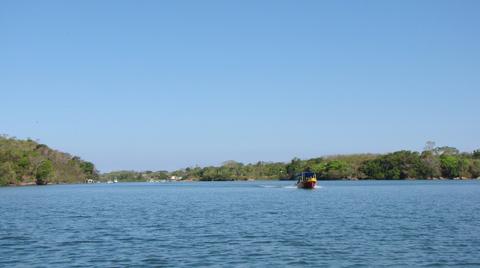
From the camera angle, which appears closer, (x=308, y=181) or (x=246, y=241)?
(x=246, y=241)

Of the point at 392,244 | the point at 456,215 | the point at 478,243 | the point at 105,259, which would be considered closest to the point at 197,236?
the point at 105,259

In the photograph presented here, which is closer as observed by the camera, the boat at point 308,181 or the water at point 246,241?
A: the water at point 246,241

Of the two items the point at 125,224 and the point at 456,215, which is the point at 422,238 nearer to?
the point at 456,215

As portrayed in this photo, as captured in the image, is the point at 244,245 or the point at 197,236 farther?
the point at 197,236

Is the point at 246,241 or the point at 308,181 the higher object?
the point at 308,181

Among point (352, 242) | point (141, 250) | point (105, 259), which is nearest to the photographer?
point (105, 259)

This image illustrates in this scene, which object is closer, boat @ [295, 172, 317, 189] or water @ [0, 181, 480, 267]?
water @ [0, 181, 480, 267]

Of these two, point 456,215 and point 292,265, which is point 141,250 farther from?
point 456,215

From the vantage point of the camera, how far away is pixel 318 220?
2044 inches

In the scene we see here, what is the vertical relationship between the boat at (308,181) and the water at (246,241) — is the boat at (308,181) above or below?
above

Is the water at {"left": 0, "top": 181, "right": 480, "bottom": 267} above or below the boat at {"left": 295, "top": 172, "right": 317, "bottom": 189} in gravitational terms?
below

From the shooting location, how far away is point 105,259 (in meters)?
30.8

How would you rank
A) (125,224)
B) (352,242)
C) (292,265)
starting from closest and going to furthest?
(292,265), (352,242), (125,224)

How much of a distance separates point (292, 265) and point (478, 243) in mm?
13029
